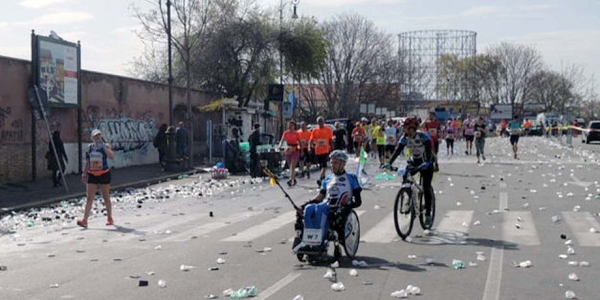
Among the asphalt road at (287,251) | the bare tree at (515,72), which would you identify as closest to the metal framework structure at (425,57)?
the bare tree at (515,72)

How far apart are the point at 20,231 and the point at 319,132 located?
36.0 feet

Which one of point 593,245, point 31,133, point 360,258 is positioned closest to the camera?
point 360,258

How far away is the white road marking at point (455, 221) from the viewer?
13922 millimetres

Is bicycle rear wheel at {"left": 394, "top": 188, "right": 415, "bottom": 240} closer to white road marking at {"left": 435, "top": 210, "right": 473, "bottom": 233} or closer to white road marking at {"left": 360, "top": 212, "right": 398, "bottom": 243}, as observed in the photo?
white road marking at {"left": 360, "top": 212, "right": 398, "bottom": 243}

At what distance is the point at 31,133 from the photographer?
87.2 feet

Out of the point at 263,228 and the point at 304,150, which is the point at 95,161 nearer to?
the point at 263,228

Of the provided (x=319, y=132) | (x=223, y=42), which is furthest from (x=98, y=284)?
(x=223, y=42)

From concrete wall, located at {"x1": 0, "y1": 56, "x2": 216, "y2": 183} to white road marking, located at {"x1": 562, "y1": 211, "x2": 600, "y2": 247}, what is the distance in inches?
661

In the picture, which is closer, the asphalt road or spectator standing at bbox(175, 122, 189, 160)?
the asphalt road

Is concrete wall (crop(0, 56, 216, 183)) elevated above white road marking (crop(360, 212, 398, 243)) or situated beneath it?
elevated above

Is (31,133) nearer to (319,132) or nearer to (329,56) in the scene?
(319,132)

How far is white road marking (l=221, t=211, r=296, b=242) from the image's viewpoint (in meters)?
13.3

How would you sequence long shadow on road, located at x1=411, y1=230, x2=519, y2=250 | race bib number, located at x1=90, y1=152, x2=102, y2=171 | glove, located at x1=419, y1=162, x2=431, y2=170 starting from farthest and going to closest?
race bib number, located at x1=90, y1=152, x2=102, y2=171, glove, located at x1=419, y1=162, x2=431, y2=170, long shadow on road, located at x1=411, y1=230, x2=519, y2=250

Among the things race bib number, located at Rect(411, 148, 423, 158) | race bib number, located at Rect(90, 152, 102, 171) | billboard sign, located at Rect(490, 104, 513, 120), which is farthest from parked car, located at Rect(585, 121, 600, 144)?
race bib number, located at Rect(90, 152, 102, 171)
